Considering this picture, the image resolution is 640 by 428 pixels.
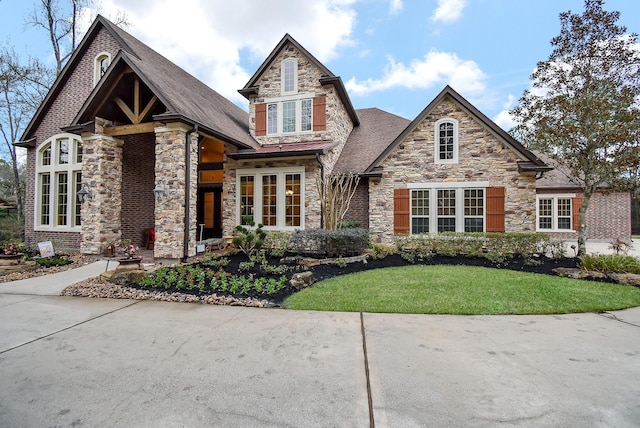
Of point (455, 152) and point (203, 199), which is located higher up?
point (455, 152)

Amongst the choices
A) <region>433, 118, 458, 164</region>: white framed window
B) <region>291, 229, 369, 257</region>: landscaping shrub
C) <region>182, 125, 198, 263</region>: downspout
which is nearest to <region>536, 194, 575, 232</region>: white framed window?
<region>433, 118, 458, 164</region>: white framed window

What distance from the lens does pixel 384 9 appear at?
562 inches

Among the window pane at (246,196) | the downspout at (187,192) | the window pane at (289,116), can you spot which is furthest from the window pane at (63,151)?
the window pane at (289,116)

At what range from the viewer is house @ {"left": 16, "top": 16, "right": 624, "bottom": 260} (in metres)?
8.87

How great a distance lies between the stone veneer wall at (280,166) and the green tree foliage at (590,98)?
7.21 meters

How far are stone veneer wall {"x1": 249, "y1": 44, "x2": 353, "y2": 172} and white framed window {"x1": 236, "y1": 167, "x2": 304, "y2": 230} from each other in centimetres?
183

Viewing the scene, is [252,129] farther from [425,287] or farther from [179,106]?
[425,287]

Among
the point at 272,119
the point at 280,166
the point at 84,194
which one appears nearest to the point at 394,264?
the point at 280,166

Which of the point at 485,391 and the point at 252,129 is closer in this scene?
the point at 485,391

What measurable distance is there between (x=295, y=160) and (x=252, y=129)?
3.35 metres

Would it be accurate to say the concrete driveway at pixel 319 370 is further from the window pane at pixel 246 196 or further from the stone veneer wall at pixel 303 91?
the stone veneer wall at pixel 303 91

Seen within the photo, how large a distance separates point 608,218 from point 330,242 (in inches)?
597

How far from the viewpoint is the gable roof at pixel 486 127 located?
9586mm

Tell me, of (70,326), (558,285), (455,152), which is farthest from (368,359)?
(455,152)
